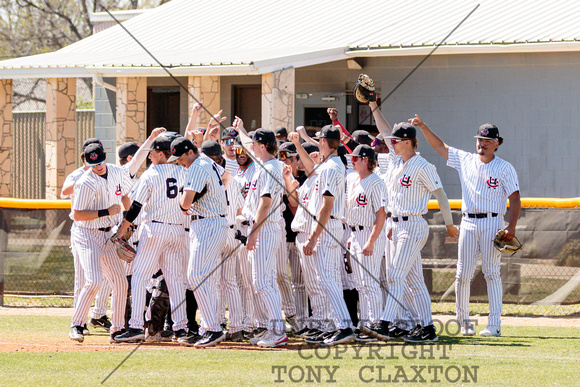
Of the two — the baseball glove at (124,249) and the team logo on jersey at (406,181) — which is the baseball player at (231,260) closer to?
the baseball glove at (124,249)

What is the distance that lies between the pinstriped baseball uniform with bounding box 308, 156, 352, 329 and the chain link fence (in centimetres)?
323

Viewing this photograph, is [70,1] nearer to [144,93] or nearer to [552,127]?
[144,93]

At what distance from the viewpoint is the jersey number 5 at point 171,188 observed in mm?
8672

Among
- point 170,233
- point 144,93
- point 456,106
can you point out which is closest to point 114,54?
point 144,93

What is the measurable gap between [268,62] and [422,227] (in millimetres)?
6489

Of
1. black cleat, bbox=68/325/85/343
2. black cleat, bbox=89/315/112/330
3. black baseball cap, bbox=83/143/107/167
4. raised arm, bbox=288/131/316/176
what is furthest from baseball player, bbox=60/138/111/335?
raised arm, bbox=288/131/316/176

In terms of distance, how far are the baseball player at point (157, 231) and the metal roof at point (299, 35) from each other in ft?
19.3

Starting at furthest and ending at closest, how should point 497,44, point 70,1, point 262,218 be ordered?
point 70,1 → point 497,44 → point 262,218

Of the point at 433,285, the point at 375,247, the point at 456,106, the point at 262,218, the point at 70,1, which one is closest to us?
the point at 262,218

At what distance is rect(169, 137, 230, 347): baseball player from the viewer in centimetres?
846

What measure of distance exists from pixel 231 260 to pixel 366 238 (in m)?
1.44

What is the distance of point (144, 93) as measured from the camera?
54.1 feet

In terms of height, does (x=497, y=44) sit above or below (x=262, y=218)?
above

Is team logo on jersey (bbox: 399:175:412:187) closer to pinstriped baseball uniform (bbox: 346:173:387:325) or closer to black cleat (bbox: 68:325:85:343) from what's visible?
pinstriped baseball uniform (bbox: 346:173:387:325)
